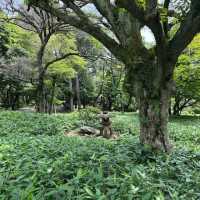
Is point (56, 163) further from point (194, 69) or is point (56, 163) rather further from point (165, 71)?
point (194, 69)

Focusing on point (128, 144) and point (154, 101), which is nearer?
point (154, 101)

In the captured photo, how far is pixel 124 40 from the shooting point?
5.63m

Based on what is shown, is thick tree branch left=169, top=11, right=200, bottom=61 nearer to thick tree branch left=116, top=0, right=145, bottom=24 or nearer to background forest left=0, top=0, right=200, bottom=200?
background forest left=0, top=0, right=200, bottom=200

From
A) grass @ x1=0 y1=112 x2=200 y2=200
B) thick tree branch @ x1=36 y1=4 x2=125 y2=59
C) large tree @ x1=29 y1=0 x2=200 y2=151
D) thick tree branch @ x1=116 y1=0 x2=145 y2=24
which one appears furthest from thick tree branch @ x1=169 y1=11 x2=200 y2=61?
grass @ x1=0 y1=112 x2=200 y2=200

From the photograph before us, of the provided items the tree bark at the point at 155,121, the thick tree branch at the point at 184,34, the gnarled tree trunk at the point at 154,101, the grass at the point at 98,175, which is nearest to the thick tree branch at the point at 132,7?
the thick tree branch at the point at 184,34

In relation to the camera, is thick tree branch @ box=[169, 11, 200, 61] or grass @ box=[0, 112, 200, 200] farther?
thick tree branch @ box=[169, 11, 200, 61]

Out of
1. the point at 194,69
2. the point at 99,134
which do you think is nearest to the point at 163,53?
the point at 99,134

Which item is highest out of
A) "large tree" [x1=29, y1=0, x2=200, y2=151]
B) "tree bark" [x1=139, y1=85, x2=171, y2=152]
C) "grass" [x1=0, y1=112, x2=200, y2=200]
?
"large tree" [x1=29, y1=0, x2=200, y2=151]

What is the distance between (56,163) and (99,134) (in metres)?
8.68

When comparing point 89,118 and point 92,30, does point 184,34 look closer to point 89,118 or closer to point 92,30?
point 92,30

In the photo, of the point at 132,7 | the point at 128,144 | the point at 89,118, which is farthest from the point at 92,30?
the point at 89,118

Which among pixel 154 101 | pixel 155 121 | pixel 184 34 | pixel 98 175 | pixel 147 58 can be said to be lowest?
pixel 98 175

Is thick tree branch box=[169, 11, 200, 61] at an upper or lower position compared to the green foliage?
upper

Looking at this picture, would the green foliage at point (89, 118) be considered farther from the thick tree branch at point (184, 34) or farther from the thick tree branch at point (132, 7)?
the thick tree branch at point (132, 7)
